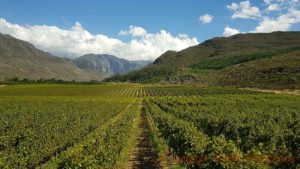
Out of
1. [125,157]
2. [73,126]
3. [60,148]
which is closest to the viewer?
[125,157]

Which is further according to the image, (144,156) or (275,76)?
(275,76)

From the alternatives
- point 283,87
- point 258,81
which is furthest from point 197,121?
point 258,81

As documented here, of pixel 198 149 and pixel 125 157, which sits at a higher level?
pixel 198 149

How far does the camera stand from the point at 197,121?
148ft

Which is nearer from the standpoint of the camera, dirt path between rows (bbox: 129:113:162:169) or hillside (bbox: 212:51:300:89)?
dirt path between rows (bbox: 129:113:162:169)

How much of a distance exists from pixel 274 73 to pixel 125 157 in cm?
15559

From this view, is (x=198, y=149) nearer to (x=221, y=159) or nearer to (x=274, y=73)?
(x=221, y=159)

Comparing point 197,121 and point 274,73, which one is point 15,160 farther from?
point 274,73

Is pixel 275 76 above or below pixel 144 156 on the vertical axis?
above

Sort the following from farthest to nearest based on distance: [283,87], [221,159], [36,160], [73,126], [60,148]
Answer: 1. [283,87]
2. [73,126]
3. [60,148]
4. [36,160]
5. [221,159]

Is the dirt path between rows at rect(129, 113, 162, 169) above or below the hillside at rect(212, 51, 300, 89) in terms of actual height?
below

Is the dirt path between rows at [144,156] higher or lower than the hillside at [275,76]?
lower

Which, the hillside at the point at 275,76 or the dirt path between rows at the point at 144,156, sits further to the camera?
the hillside at the point at 275,76

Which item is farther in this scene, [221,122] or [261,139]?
[221,122]
